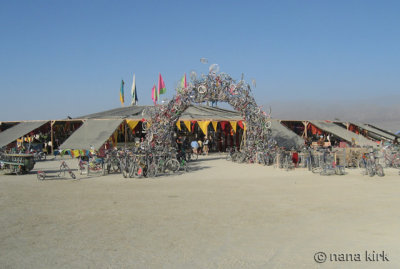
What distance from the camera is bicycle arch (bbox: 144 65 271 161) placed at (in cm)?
1636

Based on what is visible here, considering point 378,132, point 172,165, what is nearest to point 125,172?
point 172,165

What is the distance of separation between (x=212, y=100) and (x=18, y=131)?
13.8 meters

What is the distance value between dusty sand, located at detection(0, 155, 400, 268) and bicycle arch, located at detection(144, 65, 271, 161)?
499 cm

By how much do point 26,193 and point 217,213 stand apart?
5.67m

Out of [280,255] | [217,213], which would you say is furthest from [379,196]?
[280,255]

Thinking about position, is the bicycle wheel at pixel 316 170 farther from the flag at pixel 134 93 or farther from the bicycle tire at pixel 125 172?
the flag at pixel 134 93

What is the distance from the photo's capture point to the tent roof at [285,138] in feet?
69.1

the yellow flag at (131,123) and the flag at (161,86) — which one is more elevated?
the flag at (161,86)

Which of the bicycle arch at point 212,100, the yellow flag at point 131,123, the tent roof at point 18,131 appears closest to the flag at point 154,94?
the yellow flag at point 131,123

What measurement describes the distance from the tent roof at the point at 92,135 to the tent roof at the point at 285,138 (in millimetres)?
9788

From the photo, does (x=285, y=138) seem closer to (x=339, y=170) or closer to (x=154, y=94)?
(x=339, y=170)

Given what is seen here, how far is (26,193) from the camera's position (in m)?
9.96

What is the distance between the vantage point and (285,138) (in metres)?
22.1

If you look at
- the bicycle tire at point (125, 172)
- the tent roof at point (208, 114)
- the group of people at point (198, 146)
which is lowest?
the bicycle tire at point (125, 172)
